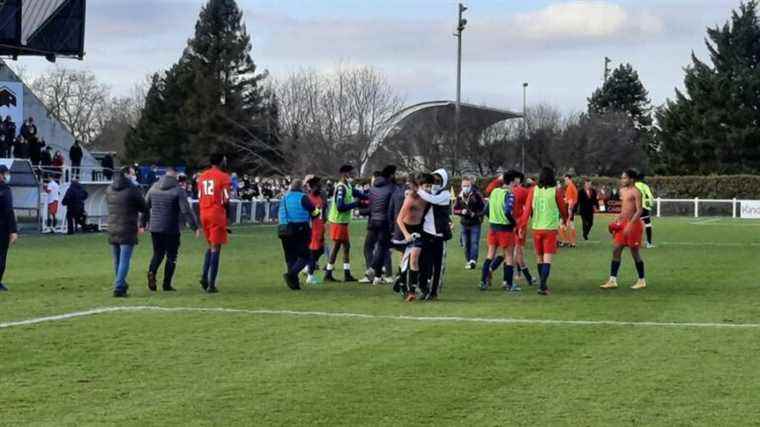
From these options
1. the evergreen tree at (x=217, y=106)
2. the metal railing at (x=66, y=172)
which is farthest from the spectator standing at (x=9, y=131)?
the evergreen tree at (x=217, y=106)

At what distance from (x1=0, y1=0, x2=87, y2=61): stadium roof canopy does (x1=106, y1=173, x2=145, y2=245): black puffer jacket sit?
2743 cm

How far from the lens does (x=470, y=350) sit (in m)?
11.7

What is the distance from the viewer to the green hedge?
71562 millimetres

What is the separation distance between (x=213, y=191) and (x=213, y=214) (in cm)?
33

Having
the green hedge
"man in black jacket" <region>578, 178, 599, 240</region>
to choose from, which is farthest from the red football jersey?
the green hedge

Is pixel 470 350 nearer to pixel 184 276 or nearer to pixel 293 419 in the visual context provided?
pixel 293 419

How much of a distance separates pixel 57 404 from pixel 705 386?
16.2 feet

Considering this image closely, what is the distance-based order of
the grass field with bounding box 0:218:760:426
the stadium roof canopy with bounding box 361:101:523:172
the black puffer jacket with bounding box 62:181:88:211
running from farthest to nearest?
the stadium roof canopy with bounding box 361:101:523:172
the black puffer jacket with bounding box 62:181:88:211
the grass field with bounding box 0:218:760:426

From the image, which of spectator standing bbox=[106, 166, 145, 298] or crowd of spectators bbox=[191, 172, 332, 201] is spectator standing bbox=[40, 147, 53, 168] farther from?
spectator standing bbox=[106, 166, 145, 298]

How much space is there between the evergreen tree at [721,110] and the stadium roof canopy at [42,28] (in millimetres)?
47238

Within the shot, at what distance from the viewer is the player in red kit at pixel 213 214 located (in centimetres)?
Answer: 1761

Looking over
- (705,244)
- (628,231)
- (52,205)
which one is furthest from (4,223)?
(705,244)

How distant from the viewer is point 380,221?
19750mm

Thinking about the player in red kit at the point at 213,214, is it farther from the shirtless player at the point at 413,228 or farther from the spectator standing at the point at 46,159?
the spectator standing at the point at 46,159
